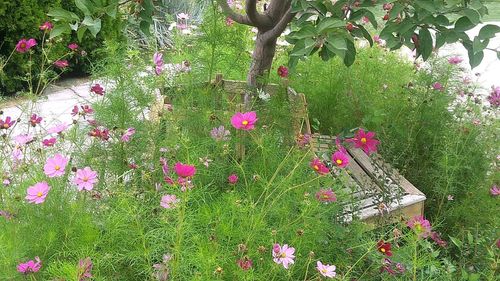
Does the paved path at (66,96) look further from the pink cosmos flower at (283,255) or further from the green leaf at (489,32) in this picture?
the pink cosmos flower at (283,255)

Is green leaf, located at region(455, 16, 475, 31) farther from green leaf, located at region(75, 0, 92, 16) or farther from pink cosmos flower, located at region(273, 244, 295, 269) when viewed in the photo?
green leaf, located at region(75, 0, 92, 16)

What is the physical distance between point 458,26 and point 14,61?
4059 millimetres

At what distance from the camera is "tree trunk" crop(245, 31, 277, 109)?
239 centimetres

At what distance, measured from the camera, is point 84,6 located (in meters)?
1.64

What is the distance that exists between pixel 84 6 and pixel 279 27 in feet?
2.85

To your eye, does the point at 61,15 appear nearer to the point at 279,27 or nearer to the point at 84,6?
the point at 84,6

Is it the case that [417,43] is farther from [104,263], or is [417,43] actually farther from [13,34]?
[13,34]

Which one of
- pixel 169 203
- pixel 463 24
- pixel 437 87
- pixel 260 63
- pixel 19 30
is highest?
pixel 463 24

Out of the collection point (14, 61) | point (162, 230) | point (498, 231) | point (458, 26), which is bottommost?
point (14, 61)

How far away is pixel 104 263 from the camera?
158 cm

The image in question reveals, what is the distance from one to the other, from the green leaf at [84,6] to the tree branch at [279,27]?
2.52 feet

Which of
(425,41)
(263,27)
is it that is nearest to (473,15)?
(425,41)

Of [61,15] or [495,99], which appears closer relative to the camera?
[61,15]

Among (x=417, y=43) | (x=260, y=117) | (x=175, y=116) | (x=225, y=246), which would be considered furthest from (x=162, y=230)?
(x=417, y=43)
